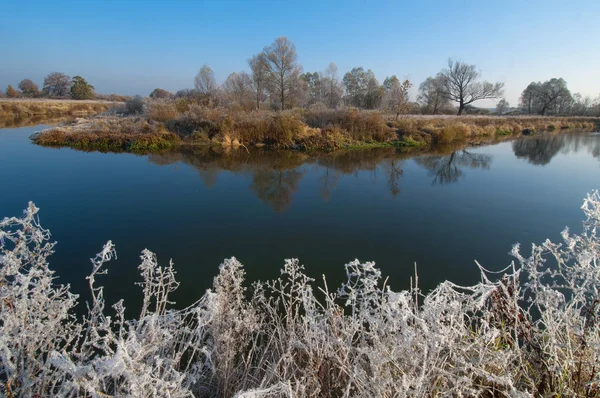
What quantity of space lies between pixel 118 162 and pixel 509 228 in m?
14.4

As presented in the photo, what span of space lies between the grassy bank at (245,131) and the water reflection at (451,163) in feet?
9.57

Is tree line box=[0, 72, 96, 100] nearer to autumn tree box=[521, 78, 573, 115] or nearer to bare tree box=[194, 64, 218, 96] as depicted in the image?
bare tree box=[194, 64, 218, 96]

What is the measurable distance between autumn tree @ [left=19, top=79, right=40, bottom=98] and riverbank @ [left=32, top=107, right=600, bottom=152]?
154ft

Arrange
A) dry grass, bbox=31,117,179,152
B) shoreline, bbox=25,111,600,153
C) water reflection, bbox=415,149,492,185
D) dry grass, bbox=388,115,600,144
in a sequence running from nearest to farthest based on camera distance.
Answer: water reflection, bbox=415,149,492,185, dry grass, bbox=31,117,179,152, shoreline, bbox=25,111,600,153, dry grass, bbox=388,115,600,144

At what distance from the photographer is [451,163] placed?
49.5 feet

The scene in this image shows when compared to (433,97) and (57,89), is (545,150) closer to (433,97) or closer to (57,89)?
(433,97)

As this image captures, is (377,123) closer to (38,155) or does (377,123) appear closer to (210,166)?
(210,166)

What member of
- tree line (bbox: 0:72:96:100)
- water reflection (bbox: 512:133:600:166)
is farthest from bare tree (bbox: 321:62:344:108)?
tree line (bbox: 0:72:96:100)

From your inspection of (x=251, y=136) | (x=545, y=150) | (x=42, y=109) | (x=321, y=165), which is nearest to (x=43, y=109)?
(x=42, y=109)

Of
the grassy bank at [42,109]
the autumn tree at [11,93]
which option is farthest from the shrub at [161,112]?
the autumn tree at [11,93]

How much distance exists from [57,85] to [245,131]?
56.6 meters

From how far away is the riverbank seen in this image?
17.1 meters

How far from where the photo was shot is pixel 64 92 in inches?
2170

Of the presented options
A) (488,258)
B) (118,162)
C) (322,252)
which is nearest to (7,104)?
(118,162)
